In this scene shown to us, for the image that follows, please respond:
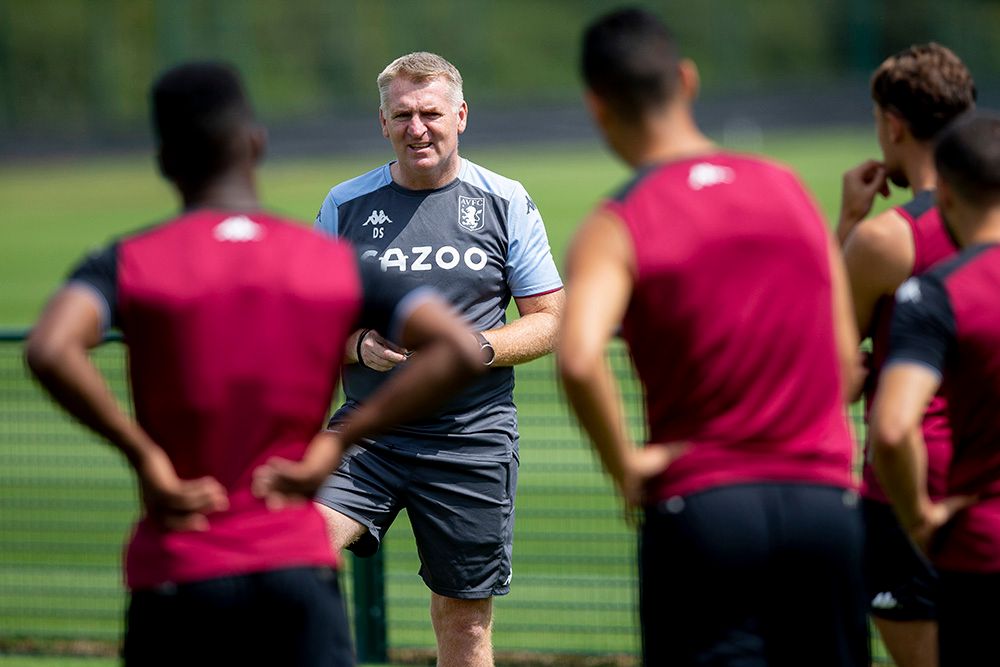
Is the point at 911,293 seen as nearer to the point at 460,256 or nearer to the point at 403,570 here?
the point at 460,256

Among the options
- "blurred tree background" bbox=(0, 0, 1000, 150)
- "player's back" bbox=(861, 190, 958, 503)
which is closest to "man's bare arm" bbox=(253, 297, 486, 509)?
"player's back" bbox=(861, 190, 958, 503)

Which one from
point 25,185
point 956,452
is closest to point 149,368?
point 956,452

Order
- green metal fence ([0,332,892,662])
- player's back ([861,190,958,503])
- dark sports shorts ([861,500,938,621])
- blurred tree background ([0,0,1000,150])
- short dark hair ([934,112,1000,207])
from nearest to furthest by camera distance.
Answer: short dark hair ([934,112,1000,207]) → player's back ([861,190,958,503]) → dark sports shorts ([861,500,938,621]) → green metal fence ([0,332,892,662]) → blurred tree background ([0,0,1000,150])

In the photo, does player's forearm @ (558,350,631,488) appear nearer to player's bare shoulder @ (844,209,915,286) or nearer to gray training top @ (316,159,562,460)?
player's bare shoulder @ (844,209,915,286)

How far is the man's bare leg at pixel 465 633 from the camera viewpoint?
5648 mm

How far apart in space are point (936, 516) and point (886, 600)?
1135mm

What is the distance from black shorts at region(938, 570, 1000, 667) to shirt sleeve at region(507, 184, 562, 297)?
254 cm

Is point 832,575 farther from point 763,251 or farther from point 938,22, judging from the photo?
point 938,22

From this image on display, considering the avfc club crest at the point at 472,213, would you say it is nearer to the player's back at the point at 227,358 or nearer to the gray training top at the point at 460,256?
the gray training top at the point at 460,256

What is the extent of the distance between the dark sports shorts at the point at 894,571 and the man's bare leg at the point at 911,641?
4 centimetres

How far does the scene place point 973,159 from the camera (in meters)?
3.45

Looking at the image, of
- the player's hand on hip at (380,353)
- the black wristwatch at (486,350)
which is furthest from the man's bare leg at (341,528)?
the black wristwatch at (486,350)

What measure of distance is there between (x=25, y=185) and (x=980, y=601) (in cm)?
4478

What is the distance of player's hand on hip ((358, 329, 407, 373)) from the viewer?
5391 mm
